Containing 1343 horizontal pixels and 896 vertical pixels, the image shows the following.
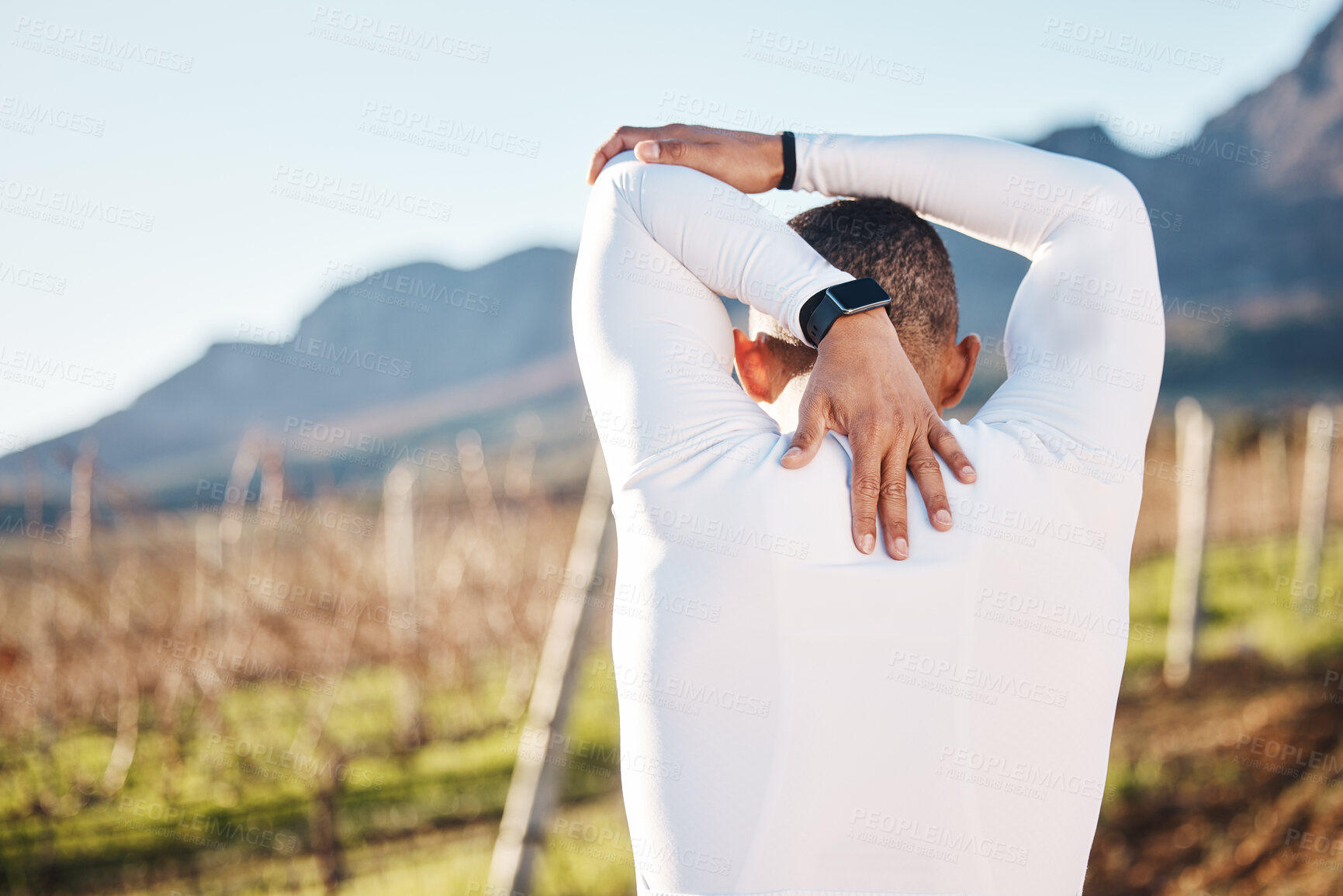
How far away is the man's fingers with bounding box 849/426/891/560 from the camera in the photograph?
1.07 meters

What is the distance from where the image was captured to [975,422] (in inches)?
47.2

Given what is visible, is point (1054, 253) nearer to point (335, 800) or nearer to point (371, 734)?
point (335, 800)

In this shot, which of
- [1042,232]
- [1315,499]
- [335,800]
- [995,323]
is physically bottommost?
[335,800]

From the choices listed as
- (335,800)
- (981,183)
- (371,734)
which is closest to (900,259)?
(981,183)

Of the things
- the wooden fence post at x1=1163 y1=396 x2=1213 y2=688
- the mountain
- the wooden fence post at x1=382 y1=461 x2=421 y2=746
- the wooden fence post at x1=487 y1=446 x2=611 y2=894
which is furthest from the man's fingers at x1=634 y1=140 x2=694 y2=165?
the mountain

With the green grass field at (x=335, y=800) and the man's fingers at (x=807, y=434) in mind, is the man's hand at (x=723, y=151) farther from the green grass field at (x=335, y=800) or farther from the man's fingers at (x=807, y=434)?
the green grass field at (x=335, y=800)

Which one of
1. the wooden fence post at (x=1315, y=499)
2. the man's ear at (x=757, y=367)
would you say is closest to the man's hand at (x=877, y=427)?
the man's ear at (x=757, y=367)

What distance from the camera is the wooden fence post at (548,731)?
3652 mm

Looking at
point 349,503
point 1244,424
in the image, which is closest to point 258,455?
point 349,503

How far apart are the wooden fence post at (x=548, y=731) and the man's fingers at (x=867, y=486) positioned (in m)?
2.62

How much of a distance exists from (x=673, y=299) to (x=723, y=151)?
440 millimetres

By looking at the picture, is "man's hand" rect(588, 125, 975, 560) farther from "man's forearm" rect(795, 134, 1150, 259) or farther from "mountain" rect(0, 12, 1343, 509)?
"mountain" rect(0, 12, 1343, 509)

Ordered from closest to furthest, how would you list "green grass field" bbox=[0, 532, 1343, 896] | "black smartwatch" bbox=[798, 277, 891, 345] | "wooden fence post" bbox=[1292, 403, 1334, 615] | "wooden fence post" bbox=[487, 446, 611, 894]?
"black smartwatch" bbox=[798, 277, 891, 345]
"wooden fence post" bbox=[487, 446, 611, 894]
"green grass field" bbox=[0, 532, 1343, 896]
"wooden fence post" bbox=[1292, 403, 1334, 615]

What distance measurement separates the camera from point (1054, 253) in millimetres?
1409
